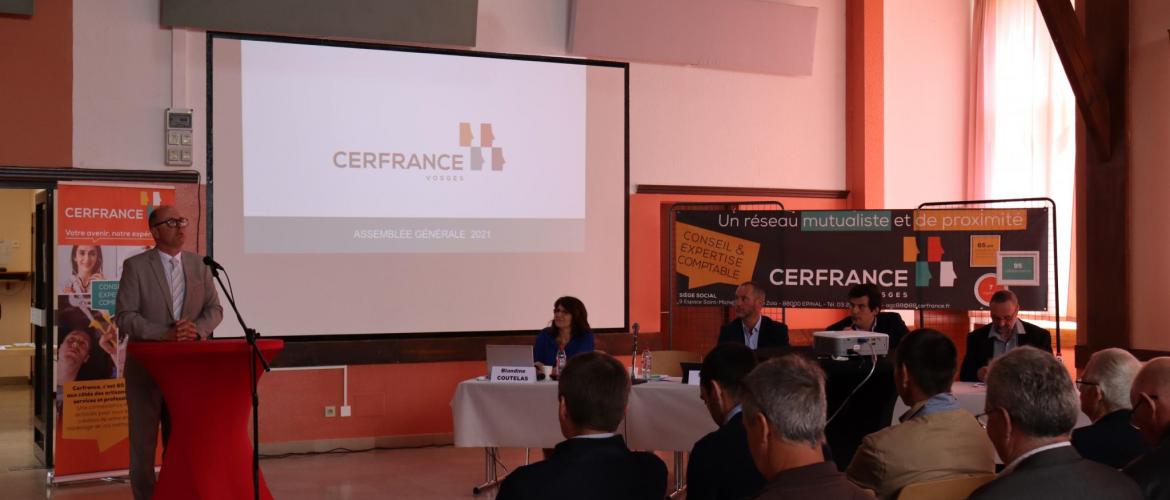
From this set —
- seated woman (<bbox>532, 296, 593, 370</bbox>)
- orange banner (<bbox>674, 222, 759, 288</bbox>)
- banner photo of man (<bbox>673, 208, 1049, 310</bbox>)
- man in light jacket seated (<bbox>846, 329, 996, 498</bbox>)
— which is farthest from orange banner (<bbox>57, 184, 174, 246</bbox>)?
man in light jacket seated (<bbox>846, 329, 996, 498</bbox>)

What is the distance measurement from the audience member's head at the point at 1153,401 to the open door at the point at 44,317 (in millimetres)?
6322

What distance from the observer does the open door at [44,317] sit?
6883mm

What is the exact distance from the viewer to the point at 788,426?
217 cm

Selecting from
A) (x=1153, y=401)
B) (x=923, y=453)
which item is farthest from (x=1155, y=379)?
(x=923, y=453)

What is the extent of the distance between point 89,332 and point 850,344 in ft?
16.3

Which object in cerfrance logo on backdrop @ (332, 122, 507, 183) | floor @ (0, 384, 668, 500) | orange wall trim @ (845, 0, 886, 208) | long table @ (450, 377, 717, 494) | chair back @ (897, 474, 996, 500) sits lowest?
floor @ (0, 384, 668, 500)

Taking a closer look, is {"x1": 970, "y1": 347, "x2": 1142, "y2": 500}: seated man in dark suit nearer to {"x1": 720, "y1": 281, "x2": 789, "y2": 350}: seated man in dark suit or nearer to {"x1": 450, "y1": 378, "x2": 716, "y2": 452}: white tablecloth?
{"x1": 450, "y1": 378, "x2": 716, "y2": 452}: white tablecloth

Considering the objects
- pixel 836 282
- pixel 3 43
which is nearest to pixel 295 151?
pixel 3 43

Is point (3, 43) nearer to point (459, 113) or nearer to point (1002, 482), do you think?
point (459, 113)

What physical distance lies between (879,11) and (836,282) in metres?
2.74

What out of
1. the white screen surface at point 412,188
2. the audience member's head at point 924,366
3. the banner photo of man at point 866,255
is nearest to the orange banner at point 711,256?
the banner photo of man at point 866,255

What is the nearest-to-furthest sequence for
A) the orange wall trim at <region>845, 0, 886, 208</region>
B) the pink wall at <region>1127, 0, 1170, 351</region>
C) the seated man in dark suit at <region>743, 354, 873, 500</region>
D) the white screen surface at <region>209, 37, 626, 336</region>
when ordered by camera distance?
the seated man in dark suit at <region>743, 354, 873, 500</region> < the white screen surface at <region>209, 37, 626, 336</region> < the pink wall at <region>1127, 0, 1170, 351</region> < the orange wall trim at <region>845, 0, 886, 208</region>

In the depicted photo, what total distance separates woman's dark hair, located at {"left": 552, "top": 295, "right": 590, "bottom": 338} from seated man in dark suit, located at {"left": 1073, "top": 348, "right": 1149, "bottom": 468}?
10.7 feet

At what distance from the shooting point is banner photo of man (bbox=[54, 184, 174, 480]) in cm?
661
